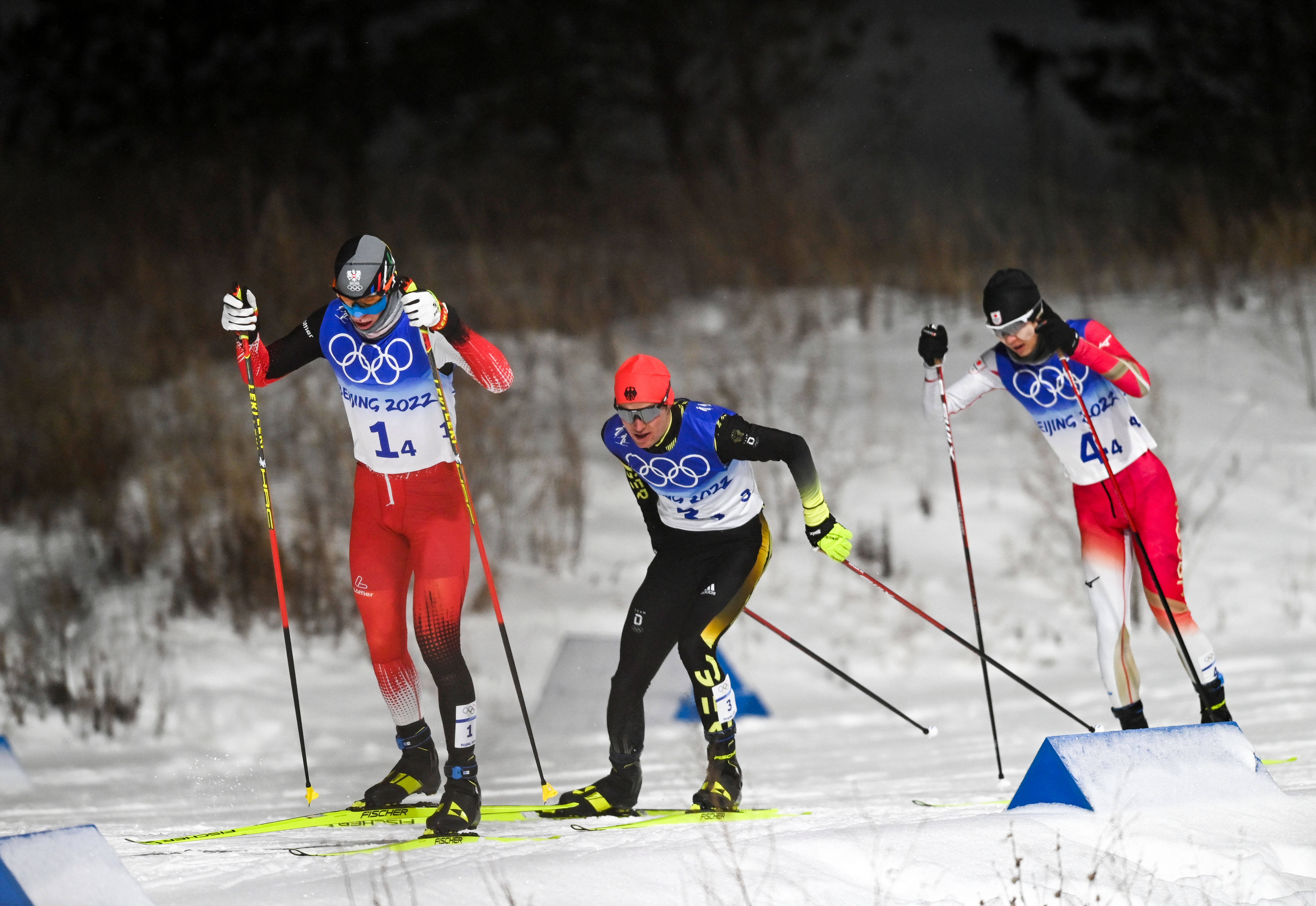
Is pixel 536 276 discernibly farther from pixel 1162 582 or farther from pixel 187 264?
pixel 1162 582

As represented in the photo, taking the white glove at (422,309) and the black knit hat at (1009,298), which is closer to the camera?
the white glove at (422,309)

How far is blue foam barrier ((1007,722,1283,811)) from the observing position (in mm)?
4344

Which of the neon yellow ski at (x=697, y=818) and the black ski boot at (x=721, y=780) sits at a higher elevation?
the black ski boot at (x=721, y=780)

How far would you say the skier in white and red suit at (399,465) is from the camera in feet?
15.4

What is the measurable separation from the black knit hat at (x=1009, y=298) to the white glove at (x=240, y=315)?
2884mm

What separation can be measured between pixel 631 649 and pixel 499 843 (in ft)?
3.15

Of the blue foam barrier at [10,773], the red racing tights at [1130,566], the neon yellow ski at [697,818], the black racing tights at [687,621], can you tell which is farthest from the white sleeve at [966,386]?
the blue foam barrier at [10,773]

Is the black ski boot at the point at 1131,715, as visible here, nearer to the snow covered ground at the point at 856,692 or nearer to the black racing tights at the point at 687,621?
the snow covered ground at the point at 856,692

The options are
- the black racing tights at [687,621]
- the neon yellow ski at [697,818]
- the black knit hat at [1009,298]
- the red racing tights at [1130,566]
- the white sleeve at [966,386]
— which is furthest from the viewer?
the white sleeve at [966,386]

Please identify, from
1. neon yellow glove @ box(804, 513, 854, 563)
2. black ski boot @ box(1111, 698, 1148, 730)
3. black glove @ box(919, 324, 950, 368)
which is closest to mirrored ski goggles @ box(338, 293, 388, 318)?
neon yellow glove @ box(804, 513, 854, 563)

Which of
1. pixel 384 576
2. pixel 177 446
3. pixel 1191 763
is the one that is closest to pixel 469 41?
pixel 177 446

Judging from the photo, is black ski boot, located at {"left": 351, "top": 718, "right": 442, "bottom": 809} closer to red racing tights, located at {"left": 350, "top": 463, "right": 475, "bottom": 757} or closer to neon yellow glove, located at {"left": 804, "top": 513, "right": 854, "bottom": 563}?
red racing tights, located at {"left": 350, "top": 463, "right": 475, "bottom": 757}

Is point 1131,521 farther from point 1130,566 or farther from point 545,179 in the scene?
point 545,179

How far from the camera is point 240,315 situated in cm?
480
